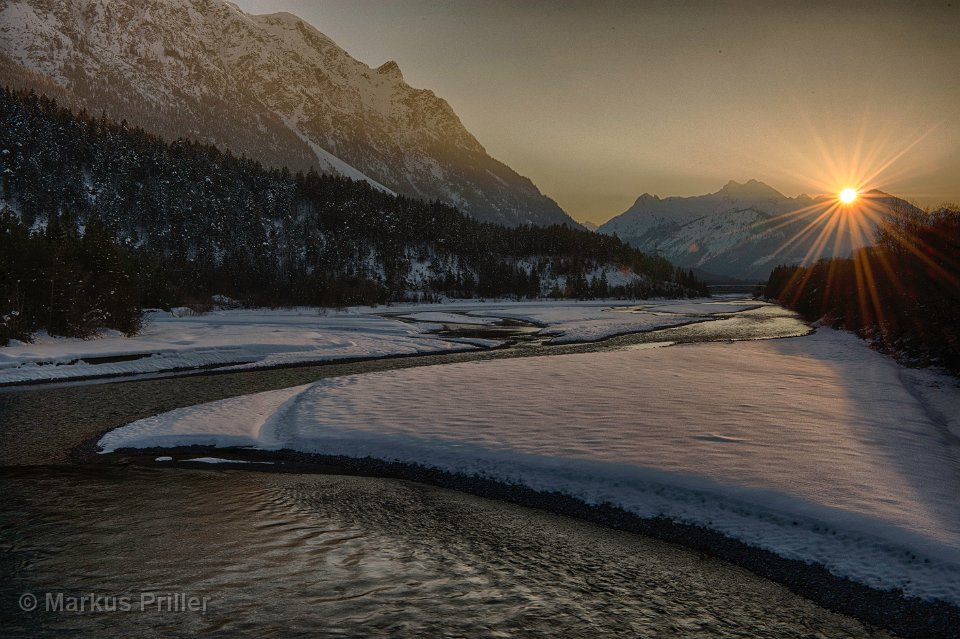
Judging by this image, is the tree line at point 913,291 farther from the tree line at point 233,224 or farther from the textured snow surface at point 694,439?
the tree line at point 233,224

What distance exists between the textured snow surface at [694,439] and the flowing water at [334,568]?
1.50 meters

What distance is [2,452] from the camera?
1586 cm

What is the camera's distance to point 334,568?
8.67m

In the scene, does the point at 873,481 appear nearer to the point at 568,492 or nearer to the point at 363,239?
the point at 568,492

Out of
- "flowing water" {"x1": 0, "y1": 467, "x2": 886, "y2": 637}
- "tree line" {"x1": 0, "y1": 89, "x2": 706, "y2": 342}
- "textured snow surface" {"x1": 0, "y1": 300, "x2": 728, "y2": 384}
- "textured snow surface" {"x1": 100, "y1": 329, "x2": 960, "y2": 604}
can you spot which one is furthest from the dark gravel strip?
"tree line" {"x1": 0, "y1": 89, "x2": 706, "y2": 342}

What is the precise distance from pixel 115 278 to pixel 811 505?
195ft

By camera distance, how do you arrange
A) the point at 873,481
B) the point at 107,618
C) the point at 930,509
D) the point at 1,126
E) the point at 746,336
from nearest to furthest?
the point at 107,618 < the point at 930,509 < the point at 873,481 < the point at 746,336 < the point at 1,126

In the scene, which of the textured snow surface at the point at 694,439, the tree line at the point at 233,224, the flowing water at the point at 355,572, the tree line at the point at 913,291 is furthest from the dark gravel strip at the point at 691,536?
the tree line at the point at 233,224

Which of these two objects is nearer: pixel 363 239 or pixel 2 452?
pixel 2 452

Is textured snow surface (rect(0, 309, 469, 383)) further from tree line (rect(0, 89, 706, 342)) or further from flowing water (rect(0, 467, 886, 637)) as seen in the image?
tree line (rect(0, 89, 706, 342))

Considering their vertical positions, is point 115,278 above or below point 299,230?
below

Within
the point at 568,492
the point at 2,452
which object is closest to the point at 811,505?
the point at 568,492

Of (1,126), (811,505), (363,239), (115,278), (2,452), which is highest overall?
(1,126)

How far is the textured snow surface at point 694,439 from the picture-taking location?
9.47 meters
